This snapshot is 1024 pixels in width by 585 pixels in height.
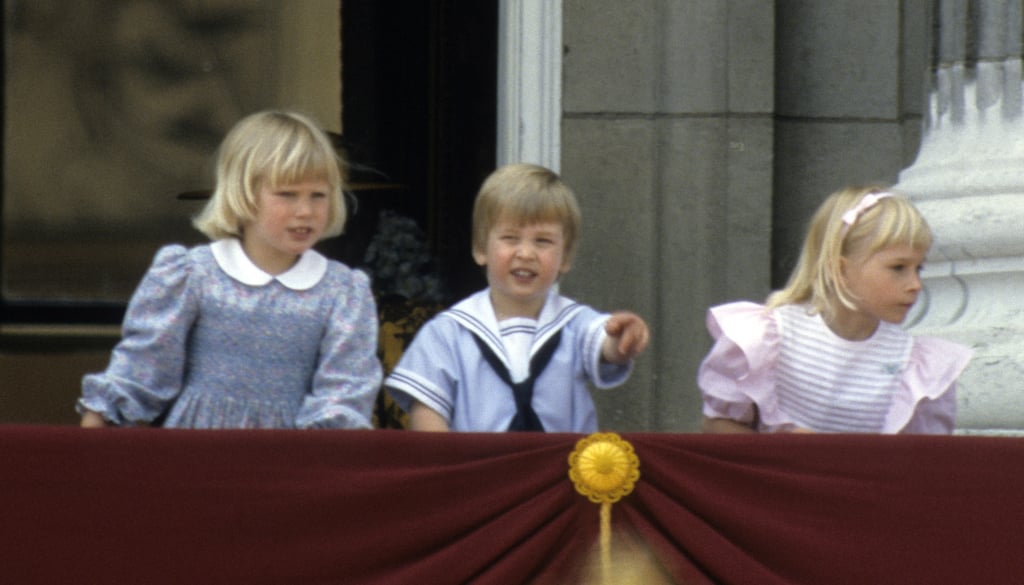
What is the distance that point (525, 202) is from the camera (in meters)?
4.77

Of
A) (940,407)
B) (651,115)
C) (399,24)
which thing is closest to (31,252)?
(399,24)

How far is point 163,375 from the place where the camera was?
456cm

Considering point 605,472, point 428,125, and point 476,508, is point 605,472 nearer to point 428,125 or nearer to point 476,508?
point 476,508

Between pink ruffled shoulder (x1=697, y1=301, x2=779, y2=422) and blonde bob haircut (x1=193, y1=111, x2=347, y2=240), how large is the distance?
981mm

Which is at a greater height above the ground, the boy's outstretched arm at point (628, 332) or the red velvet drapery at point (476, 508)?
the boy's outstretched arm at point (628, 332)

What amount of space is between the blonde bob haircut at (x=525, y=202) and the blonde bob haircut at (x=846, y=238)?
1.80ft

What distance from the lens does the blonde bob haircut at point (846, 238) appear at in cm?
474

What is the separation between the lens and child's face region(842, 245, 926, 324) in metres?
4.70

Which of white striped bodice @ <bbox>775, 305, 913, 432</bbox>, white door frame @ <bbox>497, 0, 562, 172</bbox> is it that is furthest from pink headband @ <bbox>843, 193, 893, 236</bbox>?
white door frame @ <bbox>497, 0, 562, 172</bbox>

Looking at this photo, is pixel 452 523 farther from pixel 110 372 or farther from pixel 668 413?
pixel 668 413

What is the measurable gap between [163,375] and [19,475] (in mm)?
908

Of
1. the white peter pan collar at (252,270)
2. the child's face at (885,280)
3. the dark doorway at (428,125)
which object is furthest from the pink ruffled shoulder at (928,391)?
the dark doorway at (428,125)

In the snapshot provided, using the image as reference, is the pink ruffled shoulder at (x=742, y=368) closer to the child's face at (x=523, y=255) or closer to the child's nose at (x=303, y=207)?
the child's face at (x=523, y=255)

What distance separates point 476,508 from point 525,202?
1217 mm
